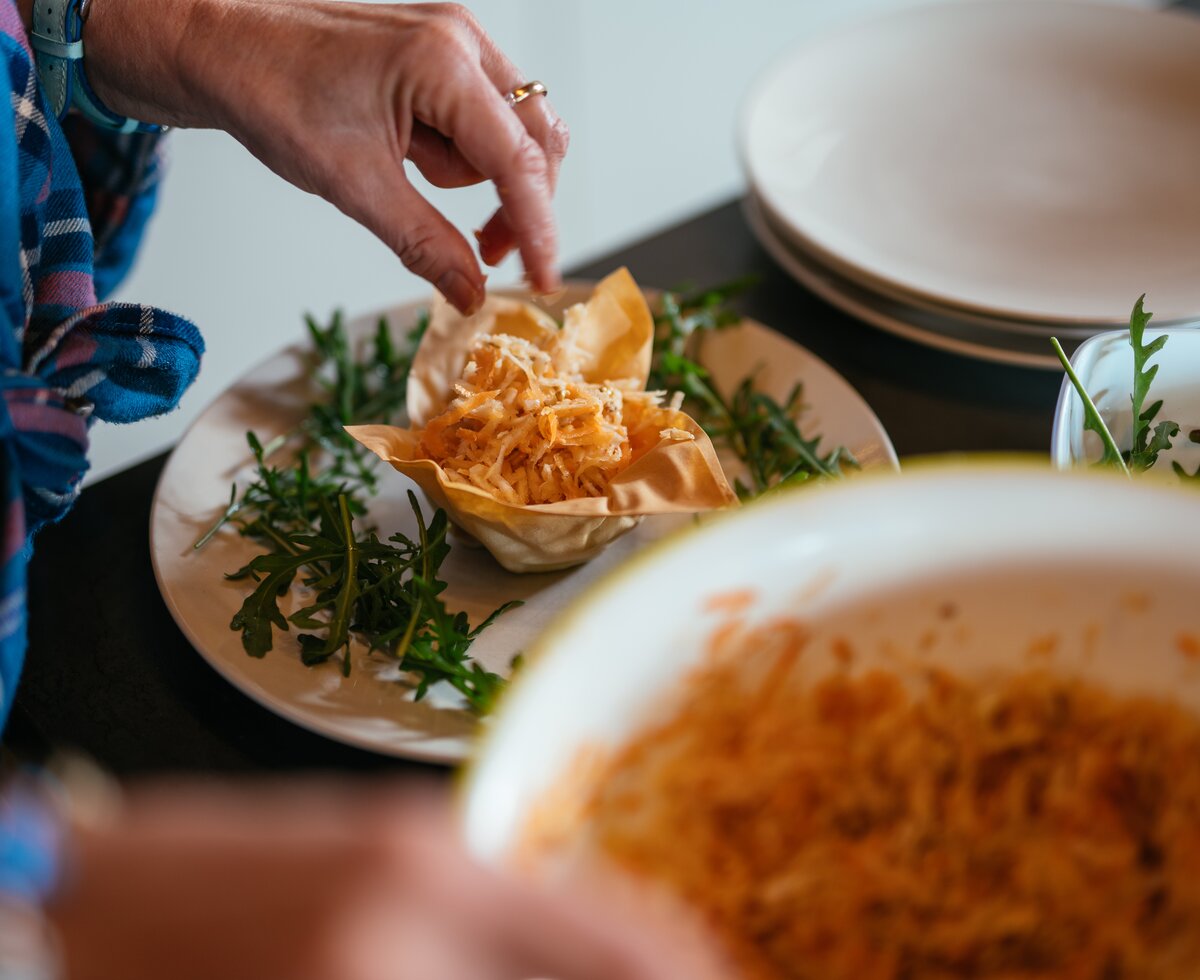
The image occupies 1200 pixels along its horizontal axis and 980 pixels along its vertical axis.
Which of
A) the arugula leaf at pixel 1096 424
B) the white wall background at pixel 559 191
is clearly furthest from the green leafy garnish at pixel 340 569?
the white wall background at pixel 559 191

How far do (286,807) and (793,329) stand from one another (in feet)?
2.18

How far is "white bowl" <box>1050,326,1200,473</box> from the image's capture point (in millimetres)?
641

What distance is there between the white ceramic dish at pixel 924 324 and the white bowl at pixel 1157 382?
177 millimetres

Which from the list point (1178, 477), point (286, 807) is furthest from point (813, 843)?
point (1178, 477)

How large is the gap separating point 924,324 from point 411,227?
433 millimetres

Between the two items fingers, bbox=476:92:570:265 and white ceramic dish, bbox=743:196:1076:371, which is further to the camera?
white ceramic dish, bbox=743:196:1076:371

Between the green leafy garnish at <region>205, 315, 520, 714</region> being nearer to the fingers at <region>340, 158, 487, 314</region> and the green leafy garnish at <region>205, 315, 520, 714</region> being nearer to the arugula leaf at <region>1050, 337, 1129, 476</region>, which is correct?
the fingers at <region>340, 158, 487, 314</region>

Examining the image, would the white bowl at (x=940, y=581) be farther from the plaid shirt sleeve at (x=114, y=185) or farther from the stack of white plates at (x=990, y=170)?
the plaid shirt sleeve at (x=114, y=185)

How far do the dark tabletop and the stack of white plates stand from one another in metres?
0.03

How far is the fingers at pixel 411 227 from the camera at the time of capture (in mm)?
645

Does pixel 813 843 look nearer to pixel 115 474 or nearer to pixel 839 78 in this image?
pixel 115 474

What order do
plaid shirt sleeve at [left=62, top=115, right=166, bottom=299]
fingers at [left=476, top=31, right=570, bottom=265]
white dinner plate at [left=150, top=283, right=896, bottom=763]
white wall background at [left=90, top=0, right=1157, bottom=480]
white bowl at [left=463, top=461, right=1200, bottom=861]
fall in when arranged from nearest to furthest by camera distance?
white bowl at [left=463, top=461, right=1200, bottom=861]
white dinner plate at [left=150, top=283, right=896, bottom=763]
fingers at [left=476, top=31, right=570, bottom=265]
plaid shirt sleeve at [left=62, top=115, right=166, bottom=299]
white wall background at [left=90, top=0, right=1157, bottom=480]

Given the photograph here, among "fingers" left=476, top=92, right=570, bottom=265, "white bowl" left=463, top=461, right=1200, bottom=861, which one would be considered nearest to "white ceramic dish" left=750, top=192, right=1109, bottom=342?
"fingers" left=476, top=92, right=570, bottom=265

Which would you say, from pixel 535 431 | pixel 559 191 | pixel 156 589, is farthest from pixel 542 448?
pixel 559 191
